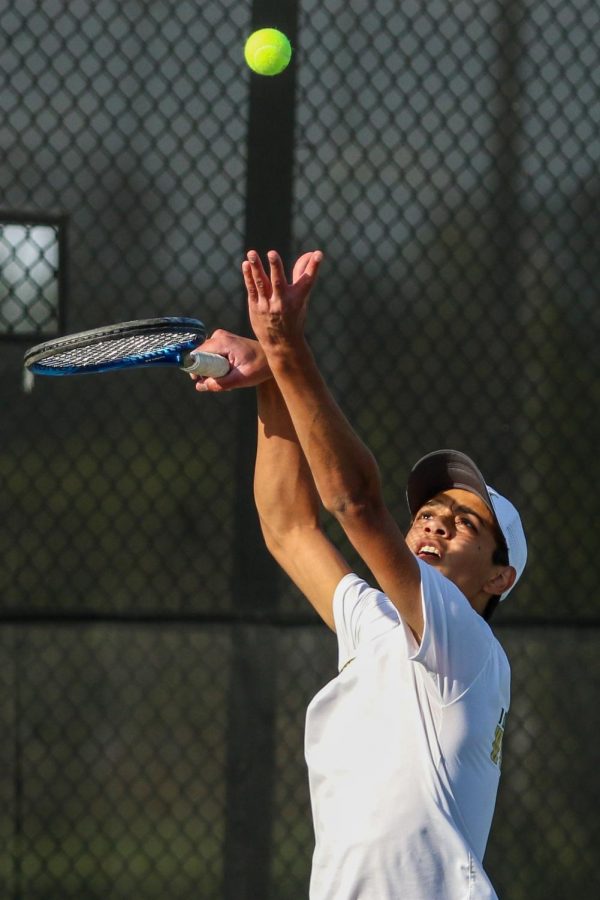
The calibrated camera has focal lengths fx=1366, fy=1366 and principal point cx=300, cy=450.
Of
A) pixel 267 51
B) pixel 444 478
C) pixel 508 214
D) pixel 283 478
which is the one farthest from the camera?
pixel 508 214

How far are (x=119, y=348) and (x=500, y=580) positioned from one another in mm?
694

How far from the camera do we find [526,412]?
3545 millimetres

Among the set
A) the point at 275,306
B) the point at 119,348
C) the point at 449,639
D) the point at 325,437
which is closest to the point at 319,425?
the point at 325,437

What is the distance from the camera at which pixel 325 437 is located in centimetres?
168

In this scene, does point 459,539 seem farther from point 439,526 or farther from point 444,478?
point 444,478

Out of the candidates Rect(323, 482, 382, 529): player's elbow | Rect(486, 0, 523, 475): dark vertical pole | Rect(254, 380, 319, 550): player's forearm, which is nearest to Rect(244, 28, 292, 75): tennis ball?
Rect(486, 0, 523, 475): dark vertical pole

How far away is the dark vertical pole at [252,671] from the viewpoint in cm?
344

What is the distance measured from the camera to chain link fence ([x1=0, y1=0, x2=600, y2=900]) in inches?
135

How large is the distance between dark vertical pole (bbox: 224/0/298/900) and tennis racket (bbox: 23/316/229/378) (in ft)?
4.35

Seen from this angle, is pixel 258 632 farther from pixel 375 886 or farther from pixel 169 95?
pixel 375 886

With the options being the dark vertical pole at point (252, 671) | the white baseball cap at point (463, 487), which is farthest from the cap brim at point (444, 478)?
the dark vertical pole at point (252, 671)

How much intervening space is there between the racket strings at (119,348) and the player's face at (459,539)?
1.47ft

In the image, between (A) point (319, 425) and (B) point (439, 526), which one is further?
(B) point (439, 526)

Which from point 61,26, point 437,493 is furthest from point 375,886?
point 61,26
